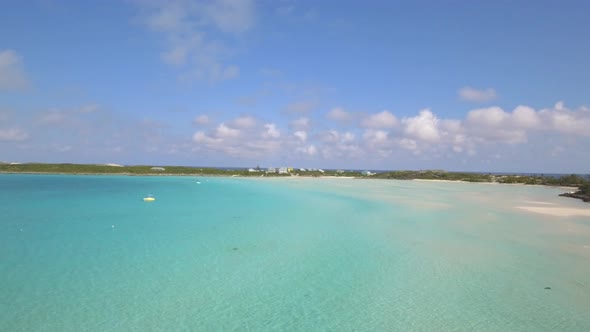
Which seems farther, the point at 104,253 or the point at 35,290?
the point at 104,253

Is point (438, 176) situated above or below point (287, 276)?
above

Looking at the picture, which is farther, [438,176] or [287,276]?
[438,176]

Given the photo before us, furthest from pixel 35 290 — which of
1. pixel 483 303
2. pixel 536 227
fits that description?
pixel 536 227

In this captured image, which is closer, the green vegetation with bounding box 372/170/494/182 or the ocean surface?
the ocean surface

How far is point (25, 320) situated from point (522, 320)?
481 inches

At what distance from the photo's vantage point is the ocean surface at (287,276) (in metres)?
9.12

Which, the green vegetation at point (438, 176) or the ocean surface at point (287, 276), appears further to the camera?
the green vegetation at point (438, 176)

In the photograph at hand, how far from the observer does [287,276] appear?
12531 mm

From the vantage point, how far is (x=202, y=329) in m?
8.43

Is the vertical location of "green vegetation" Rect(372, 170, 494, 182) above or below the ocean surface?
above

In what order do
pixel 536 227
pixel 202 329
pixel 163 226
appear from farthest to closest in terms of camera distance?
pixel 536 227
pixel 163 226
pixel 202 329

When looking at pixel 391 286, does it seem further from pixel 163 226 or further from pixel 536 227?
pixel 536 227

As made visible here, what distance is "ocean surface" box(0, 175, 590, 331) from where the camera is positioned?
9.12m

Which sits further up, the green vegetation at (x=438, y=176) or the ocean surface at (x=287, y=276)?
the green vegetation at (x=438, y=176)
